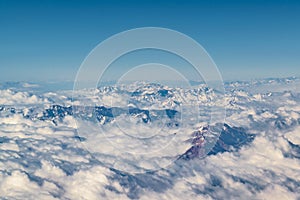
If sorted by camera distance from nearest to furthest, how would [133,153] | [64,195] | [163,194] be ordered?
[64,195], [163,194], [133,153]

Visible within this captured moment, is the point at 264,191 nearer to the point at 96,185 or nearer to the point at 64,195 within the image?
the point at 96,185

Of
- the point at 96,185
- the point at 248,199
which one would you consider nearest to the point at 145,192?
the point at 96,185

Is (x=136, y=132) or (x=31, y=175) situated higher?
(x=136, y=132)

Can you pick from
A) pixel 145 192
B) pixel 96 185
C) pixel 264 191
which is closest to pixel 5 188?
pixel 96 185

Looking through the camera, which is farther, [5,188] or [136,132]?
[136,132]

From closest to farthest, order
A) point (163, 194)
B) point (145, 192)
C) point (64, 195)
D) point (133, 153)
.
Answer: point (64, 195)
point (163, 194)
point (145, 192)
point (133, 153)

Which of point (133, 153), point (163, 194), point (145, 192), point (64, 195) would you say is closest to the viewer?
point (64, 195)

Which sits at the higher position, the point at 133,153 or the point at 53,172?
the point at 133,153

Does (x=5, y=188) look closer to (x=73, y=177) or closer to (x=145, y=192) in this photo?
(x=73, y=177)

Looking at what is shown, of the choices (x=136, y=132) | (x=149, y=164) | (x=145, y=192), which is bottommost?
(x=145, y=192)
